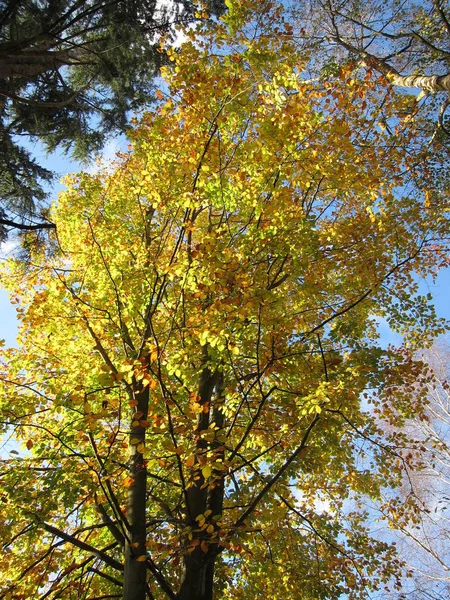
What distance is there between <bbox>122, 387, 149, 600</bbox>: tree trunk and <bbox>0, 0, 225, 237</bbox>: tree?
4.11 meters

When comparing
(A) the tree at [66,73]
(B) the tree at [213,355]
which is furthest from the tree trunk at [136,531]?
(A) the tree at [66,73]

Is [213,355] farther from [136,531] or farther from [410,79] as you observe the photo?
[410,79]

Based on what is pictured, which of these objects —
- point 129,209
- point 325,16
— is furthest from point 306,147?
point 325,16

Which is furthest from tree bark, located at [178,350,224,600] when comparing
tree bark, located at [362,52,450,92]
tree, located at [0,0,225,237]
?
tree bark, located at [362,52,450,92]

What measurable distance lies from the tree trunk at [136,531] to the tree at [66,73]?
4.11 m

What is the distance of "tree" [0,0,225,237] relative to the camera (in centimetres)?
622

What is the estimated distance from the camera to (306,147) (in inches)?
213

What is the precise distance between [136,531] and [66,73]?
9429mm

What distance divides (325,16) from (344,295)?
345 inches

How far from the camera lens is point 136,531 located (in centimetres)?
407

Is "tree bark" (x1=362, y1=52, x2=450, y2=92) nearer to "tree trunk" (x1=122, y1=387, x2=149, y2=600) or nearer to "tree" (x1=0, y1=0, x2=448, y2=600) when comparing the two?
"tree" (x1=0, y1=0, x2=448, y2=600)

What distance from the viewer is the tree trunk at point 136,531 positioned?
3.73 metres

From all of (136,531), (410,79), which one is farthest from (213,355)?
(410,79)

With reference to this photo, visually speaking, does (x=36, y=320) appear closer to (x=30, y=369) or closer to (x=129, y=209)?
(x=30, y=369)
